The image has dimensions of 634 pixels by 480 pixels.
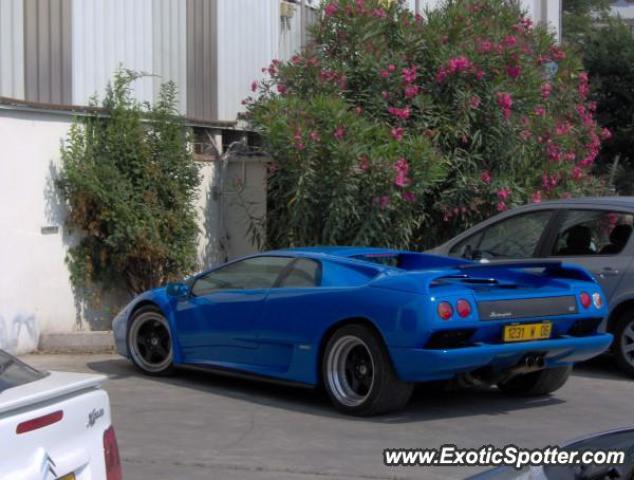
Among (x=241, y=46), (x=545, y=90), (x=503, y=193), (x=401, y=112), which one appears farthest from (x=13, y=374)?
(x=241, y=46)

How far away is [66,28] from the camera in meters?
11.6

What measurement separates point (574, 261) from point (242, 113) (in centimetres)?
612

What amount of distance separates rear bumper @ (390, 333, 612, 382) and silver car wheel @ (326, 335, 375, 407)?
0.41m

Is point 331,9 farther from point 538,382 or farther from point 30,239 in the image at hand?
point 538,382

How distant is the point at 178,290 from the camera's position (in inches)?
377

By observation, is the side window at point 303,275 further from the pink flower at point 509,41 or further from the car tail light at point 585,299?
the pink flower at point 509,41

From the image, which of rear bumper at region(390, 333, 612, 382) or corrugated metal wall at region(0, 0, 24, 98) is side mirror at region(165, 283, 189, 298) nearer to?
rear bumper at region(390, 333, 612, 382)

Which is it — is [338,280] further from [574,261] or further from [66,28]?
[66,28]

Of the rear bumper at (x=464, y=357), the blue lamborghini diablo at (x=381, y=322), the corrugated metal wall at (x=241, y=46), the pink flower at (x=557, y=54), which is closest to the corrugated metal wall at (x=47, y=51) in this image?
the blue lamborghini diablo at (x=381, y=322)

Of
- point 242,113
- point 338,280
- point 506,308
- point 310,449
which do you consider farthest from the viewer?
point 242,113

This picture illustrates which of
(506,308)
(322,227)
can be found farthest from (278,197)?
(506,308)

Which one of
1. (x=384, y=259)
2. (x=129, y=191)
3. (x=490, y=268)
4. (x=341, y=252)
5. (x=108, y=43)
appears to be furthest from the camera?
(x=108, y=43)

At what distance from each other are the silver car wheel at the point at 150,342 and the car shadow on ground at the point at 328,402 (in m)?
0.13

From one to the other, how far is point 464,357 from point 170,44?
7190 millimetres
